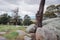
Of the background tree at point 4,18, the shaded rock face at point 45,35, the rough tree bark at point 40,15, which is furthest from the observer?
the background tree at point 4,18

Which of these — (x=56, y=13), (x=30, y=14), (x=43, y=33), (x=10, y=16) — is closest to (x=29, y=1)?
(x=30, y=14)

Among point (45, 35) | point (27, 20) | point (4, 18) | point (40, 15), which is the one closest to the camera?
point (45, 35)

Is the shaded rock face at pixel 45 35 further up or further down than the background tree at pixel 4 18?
further down

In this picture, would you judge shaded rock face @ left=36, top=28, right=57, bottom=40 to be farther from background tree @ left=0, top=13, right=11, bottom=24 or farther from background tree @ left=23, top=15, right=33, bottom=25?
background tree @ left=0, top=13, right=11, bottom=24

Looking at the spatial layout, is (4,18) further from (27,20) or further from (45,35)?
(45,35)

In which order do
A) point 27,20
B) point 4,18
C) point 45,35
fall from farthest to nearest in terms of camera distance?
point 27,20 → point 4,18 → point 45,35

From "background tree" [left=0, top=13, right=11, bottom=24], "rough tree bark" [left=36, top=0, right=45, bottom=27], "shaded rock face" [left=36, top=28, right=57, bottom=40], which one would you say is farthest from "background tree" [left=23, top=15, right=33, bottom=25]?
"shaded rock face" [left=36, top=28, right=57, bottom=40]

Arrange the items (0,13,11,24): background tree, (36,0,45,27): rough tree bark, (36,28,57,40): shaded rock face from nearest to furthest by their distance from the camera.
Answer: (36,28,57,40): shaded rock face → (36,0,45,27): rough tree bark → (0,13,11,24): background tree

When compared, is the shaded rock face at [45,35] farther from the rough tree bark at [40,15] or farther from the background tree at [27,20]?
the background tree at [27,20]

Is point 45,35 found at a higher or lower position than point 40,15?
lower

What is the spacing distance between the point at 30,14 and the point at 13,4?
0.92m

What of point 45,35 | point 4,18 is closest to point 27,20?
point 4,18

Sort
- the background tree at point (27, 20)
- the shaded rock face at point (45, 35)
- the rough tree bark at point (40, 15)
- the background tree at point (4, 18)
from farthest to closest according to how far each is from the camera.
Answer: the background tree at point (27, 20) → the background tree at point (4, 18) → the rough tree bark at point (40, 15) → the shaded rock face at point (45, 35)

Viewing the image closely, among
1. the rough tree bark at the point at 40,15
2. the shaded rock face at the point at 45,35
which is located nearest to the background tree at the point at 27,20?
the rough tree bark at the point at 40,15
